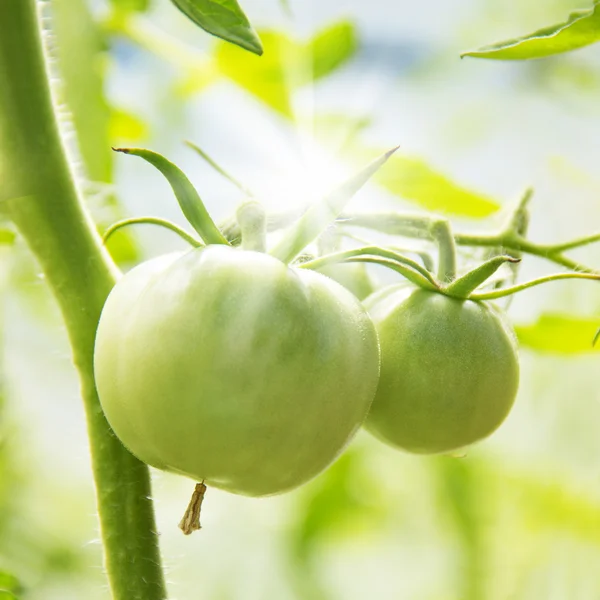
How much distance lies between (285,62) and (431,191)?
275 millimetres

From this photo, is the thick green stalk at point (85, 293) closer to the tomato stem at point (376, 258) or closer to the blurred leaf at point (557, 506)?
the tomato stem at point (376, 258)

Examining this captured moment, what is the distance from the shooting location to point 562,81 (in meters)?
2.04

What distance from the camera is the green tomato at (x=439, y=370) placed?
0.58 meters

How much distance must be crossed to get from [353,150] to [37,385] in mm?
1016

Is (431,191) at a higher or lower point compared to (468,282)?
lower

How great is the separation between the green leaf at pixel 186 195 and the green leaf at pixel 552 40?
0.20m

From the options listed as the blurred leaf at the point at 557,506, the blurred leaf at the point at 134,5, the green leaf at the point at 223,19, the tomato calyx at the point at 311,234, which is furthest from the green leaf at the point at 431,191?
the blurred leaf at the point at 557,506

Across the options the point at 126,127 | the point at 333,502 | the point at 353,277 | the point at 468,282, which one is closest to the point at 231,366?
the point at 468,282

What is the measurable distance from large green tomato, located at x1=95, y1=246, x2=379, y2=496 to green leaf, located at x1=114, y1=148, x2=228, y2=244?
0.8 inches

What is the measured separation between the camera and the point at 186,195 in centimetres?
48

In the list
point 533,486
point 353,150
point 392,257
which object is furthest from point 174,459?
point 533,486

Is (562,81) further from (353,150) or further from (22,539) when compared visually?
(22,539)

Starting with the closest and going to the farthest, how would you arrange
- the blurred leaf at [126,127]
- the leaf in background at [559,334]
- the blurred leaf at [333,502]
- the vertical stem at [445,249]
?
the vertical stem at [445,249], the leaf in background at [559,334], the blurred leaf at [126,127], the blurred leaf at [333,502]

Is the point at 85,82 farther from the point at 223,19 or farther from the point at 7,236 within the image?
the point at 223,19
